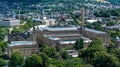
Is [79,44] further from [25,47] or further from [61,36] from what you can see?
[25,47]

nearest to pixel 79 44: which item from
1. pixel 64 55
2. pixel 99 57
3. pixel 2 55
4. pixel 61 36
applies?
pixel 64 55

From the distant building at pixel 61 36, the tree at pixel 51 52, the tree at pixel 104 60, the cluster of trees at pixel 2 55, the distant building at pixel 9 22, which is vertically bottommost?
the distant building at pixel 9 22

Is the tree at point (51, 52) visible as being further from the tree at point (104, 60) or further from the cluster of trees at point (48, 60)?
the tree at point (104, 60)

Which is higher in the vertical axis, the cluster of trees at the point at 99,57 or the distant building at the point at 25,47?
the cluster of trees at the point at 99,57

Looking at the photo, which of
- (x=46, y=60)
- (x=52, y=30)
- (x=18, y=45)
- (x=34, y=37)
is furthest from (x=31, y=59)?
(x=52, y=30)

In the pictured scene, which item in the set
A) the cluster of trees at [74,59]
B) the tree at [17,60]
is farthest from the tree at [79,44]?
the tree at [17,60]

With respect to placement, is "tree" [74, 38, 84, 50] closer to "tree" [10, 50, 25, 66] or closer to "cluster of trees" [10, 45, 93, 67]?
"cluster of trees" [10, 45, 93, 67]

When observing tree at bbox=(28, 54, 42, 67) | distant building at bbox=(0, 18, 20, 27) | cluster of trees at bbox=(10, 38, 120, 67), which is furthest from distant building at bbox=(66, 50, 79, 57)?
distant building at bbox=(0, 18, 20, 27)

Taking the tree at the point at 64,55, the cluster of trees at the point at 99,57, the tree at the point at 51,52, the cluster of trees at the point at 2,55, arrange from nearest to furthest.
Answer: the cluster of trees at the point at 99,57
the cluster of trees at the point at 2,55
the tree at the point at 51,52
the tree at the point at 64,55
